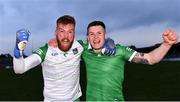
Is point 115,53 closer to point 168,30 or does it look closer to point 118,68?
point 118,68

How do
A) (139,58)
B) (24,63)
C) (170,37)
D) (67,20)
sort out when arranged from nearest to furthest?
(170,37) < (24,63) < (67,20) < (139,58)

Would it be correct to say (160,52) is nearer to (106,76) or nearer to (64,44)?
(106,76)

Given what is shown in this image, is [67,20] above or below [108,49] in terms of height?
above

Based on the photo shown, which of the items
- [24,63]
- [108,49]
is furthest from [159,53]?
[24,63]

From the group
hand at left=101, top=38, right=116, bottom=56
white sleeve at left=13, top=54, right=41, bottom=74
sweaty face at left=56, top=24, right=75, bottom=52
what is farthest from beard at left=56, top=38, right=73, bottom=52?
hand at left=101, top=38, right=116, bottom=56

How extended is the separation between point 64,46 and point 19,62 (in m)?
0.75

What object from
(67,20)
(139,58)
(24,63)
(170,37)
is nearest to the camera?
(170,37)

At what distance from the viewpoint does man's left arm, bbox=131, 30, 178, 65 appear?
760 cm

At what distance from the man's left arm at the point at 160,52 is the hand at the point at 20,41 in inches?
66.7

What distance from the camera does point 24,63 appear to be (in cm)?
778

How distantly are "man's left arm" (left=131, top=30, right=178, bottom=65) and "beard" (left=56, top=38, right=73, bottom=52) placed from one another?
101 centimetres

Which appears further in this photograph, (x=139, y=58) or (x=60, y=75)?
(x=139, y=58)

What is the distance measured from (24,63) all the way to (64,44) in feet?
2.21

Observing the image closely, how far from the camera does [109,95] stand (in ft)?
25.9
